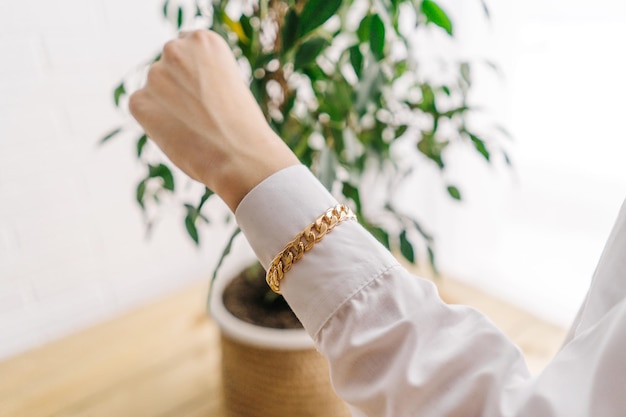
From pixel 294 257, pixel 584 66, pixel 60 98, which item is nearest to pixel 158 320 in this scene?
pixel 60 98

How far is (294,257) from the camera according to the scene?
48 centimetres

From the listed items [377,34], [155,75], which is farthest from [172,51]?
[377,34]

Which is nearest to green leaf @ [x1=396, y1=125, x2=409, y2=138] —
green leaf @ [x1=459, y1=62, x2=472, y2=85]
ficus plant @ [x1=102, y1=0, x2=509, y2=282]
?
ficus plant @ [x1=102, y1=0, x2=509, y2=282]

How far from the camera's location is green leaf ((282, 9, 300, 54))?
60cm

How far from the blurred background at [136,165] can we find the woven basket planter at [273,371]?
1.50ft

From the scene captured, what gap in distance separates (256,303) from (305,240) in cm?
48

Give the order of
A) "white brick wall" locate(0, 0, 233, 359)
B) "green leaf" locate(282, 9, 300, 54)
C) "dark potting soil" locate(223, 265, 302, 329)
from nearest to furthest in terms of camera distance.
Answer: "green leaf" locate(282, 9, 300, 54)
"dark potting soil" locate(223, 265, 302, 329)
"white brick wall" locate(0, 0, 233, 359)

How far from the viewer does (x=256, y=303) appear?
3.04 feet

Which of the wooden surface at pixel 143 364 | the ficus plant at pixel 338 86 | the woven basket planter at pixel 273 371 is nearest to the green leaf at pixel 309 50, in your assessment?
→ the ficus plant at pixel 338 86

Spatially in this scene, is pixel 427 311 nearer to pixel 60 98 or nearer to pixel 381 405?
pixel 381 405

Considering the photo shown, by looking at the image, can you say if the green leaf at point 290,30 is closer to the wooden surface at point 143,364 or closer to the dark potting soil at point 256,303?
the dark potting soil at point 256,303

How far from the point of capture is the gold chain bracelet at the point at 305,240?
1.56ft

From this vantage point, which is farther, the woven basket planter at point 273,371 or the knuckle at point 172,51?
the woven basket planter at point 273,371

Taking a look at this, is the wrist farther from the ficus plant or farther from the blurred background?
the blurred background
